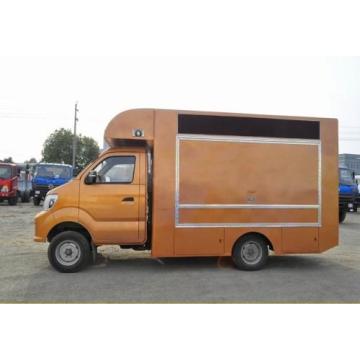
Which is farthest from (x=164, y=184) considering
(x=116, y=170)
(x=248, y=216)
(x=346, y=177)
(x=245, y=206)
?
(x=346, y=177)

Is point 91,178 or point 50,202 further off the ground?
point 91,178

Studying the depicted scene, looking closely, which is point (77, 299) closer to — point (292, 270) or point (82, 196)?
point (82, 196)

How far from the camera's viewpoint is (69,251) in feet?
23.9

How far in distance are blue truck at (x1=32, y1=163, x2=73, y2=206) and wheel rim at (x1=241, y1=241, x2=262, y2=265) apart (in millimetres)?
17275

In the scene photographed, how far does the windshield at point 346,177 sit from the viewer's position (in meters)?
19.1

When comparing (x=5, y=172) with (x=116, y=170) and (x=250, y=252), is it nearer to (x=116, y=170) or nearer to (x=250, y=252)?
(x=116, y=170)

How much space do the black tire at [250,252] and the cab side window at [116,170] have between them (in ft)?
7.97

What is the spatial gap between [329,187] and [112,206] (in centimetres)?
421

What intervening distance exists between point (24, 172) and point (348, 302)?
85.7 ft

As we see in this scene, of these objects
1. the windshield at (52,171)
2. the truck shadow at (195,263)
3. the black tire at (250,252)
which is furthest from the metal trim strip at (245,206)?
the windshield at (52,171)

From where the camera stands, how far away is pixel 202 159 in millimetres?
7480

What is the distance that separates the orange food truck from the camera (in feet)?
23.9

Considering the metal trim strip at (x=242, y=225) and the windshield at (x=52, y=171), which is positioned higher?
the windshield at (x=52, y=171)

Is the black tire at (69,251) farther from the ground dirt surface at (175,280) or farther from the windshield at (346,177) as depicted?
the windshield at (346,177)
